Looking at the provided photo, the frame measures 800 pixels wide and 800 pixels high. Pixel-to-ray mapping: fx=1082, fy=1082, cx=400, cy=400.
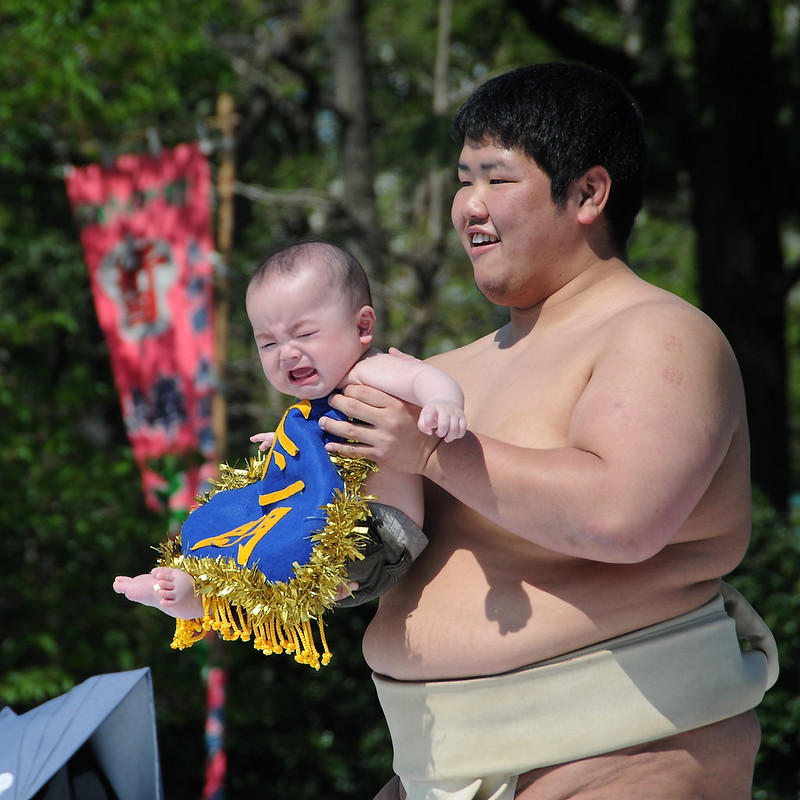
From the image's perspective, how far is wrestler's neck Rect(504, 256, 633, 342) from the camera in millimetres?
1675

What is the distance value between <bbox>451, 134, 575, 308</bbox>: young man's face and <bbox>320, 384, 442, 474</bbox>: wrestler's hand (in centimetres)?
28

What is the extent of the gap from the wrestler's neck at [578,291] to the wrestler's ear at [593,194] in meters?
0.09

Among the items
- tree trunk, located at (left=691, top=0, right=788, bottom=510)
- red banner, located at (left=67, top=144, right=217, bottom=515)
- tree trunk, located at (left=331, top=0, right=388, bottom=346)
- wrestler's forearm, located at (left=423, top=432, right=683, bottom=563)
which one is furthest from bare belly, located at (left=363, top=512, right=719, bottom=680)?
tree trunk, located at (left=331, top=0, right=388, bottom=346)

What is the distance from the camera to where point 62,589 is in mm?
5043

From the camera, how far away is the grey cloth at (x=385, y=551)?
1.60m

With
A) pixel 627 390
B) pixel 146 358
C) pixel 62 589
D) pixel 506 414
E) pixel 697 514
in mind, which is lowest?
pixel 62 589

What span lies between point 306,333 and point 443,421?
36cm

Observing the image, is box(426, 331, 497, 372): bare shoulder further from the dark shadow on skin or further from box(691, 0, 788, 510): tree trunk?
box(691, 0, 788, 510): tree trunk

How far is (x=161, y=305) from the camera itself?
5.07 metres

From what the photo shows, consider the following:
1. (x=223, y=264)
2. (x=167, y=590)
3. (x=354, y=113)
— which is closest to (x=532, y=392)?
(x=167, y=590)

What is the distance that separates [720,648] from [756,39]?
5.42 metres

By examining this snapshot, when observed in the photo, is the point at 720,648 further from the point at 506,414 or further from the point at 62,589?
the point at 62,589

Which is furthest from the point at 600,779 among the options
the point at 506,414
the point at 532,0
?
the point at 532,0

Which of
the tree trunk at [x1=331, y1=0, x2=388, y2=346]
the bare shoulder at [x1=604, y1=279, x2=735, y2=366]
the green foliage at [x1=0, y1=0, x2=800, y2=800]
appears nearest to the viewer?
the bare shoulder at [x1=604, y1=279, x2=735, y2=366]
